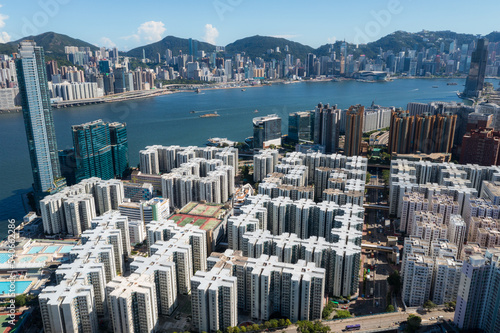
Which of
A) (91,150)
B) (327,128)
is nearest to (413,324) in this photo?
(91,150)

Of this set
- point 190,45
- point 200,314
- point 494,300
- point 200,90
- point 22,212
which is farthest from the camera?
point 190,45

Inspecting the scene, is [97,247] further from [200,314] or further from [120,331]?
[200,314]

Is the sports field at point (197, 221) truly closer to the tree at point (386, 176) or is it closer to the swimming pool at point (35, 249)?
the swimming pool at point (35, 249)

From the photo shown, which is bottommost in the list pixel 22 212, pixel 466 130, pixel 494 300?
pixel 22 212

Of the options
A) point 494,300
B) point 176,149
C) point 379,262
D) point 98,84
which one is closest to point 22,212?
point 176,149

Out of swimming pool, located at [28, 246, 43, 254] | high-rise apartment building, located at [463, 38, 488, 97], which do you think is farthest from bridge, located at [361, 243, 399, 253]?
high-rise apartment building, located at [463, 38, 488, 97]

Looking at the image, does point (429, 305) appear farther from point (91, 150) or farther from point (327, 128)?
point (327, 128)

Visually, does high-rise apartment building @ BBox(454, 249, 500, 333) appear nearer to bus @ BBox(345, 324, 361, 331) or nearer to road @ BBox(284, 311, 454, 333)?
road @ BBox(284, 311, 454, 333)
